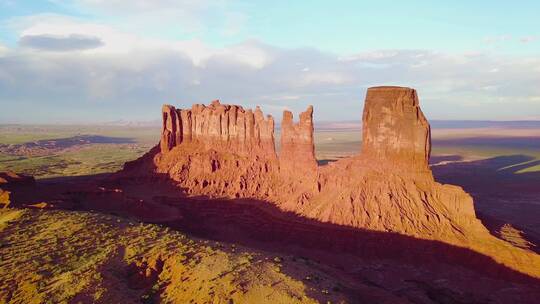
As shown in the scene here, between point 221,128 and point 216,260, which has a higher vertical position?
point 221,128

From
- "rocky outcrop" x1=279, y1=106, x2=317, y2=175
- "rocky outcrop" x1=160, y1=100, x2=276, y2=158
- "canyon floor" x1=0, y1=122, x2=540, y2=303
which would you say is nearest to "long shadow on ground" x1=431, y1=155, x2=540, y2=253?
"canyon floor" x1=0, y1=122, x2=540, y2=303

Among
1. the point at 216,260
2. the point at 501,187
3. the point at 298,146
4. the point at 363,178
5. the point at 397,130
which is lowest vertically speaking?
the point at 501,187

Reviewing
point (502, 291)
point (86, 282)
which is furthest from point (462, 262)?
point (86, 282)

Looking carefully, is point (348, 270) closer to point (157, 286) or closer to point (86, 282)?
point (157, 286)

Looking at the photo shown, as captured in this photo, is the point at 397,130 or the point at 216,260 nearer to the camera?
A: the point at 216,260

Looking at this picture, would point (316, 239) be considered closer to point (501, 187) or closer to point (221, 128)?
point (221, 128)

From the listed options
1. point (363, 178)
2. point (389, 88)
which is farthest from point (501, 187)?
point (389, 88)
